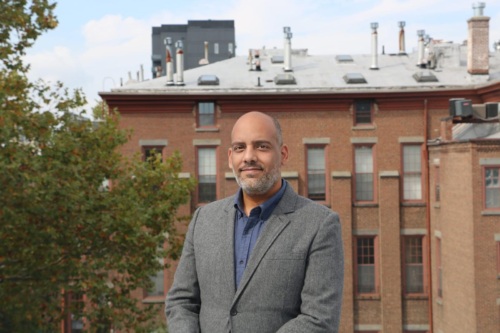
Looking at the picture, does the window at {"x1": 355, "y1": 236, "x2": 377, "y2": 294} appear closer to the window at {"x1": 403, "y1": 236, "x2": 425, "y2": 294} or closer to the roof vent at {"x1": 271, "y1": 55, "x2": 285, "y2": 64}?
the window at {"x1": 403, "y1": 236, "x2": 425, "y2": 294}

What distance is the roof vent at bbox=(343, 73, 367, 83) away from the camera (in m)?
39.1

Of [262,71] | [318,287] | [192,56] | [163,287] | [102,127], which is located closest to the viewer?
[318,287]

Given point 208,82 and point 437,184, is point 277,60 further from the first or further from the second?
point 437,184

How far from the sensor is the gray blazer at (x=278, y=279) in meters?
4.33

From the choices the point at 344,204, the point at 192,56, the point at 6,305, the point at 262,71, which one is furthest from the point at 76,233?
the point at 192,56

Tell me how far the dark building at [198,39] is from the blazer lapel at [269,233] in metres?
101

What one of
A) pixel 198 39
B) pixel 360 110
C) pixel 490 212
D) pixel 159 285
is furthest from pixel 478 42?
pixel 198 39

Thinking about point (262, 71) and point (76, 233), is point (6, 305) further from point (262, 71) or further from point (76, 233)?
point (262, 71)

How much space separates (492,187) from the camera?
104 feet

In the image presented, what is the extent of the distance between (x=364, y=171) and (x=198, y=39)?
7354 centimetres

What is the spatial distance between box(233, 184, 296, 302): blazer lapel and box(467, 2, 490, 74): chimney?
1436 inches

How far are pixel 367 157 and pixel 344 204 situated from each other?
2.51 metres

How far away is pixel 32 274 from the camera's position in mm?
24016

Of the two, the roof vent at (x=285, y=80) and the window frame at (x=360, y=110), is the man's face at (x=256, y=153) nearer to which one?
the window frame at (x=360, y=110)
